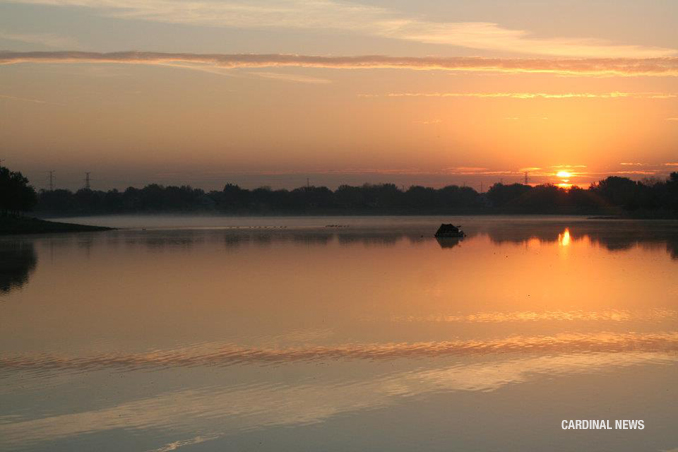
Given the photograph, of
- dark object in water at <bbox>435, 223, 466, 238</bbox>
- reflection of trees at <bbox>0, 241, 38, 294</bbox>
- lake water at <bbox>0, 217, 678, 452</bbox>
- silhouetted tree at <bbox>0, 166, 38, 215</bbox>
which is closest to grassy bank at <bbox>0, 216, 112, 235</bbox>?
silhouetted tree at <bbox>0, 166, 38, 215</bbox>

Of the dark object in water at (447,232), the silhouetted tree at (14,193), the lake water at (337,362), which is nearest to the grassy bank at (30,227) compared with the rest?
the silhouetted tree at (14,193)

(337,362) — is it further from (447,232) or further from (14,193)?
(14,193)

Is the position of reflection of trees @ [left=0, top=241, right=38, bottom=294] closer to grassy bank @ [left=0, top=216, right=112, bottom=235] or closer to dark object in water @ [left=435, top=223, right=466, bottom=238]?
grassy bank @ [left=0, top=216, right=112, bottom=235]

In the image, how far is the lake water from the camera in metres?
13.7

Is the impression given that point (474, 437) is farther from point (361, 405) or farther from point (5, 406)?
point (5, 406)

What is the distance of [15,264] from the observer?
165 ft

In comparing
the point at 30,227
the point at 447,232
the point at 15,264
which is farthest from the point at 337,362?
the point at 30,227

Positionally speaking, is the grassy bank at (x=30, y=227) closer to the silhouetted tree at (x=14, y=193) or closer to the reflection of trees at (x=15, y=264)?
the silhouetted tree at (x=14, y=193)

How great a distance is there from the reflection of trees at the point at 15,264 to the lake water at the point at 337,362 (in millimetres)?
509

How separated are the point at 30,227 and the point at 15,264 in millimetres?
55822

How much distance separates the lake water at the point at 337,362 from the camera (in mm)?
13664

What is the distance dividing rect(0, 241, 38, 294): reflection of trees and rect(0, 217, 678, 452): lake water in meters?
0.51

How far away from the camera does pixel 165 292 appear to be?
34031 millimetres

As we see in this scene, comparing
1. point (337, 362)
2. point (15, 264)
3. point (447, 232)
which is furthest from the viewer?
point (447, 232)
